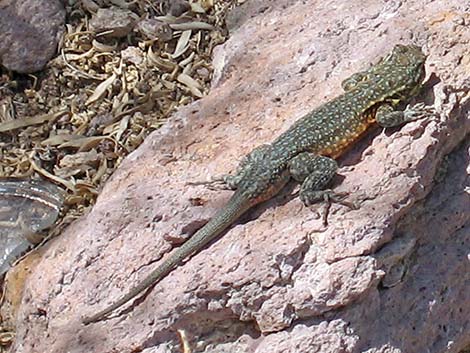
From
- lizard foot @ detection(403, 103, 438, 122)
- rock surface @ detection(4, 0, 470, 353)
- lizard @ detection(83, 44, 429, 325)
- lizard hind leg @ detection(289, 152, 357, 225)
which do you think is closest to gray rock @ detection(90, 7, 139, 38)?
rock surface @ detection(4, 0, 470, 353)

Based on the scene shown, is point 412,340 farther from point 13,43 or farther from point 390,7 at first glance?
point 13,43

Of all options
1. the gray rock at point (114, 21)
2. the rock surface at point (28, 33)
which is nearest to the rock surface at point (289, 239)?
the gray rock at point (114, 21)

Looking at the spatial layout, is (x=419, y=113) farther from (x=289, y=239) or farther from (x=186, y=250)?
(x=186, y=250)

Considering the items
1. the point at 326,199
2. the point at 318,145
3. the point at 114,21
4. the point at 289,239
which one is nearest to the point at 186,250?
the point at 289,239

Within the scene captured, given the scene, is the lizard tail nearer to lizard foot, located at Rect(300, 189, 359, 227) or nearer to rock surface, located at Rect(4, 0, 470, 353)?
rock surface, located at Rect(4, 0, 470, 353)

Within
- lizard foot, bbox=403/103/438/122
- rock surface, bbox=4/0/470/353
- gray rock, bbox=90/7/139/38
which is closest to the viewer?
rock surface, bbox=4/0/470/353

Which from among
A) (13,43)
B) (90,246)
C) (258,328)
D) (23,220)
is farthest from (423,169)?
(13,43)
